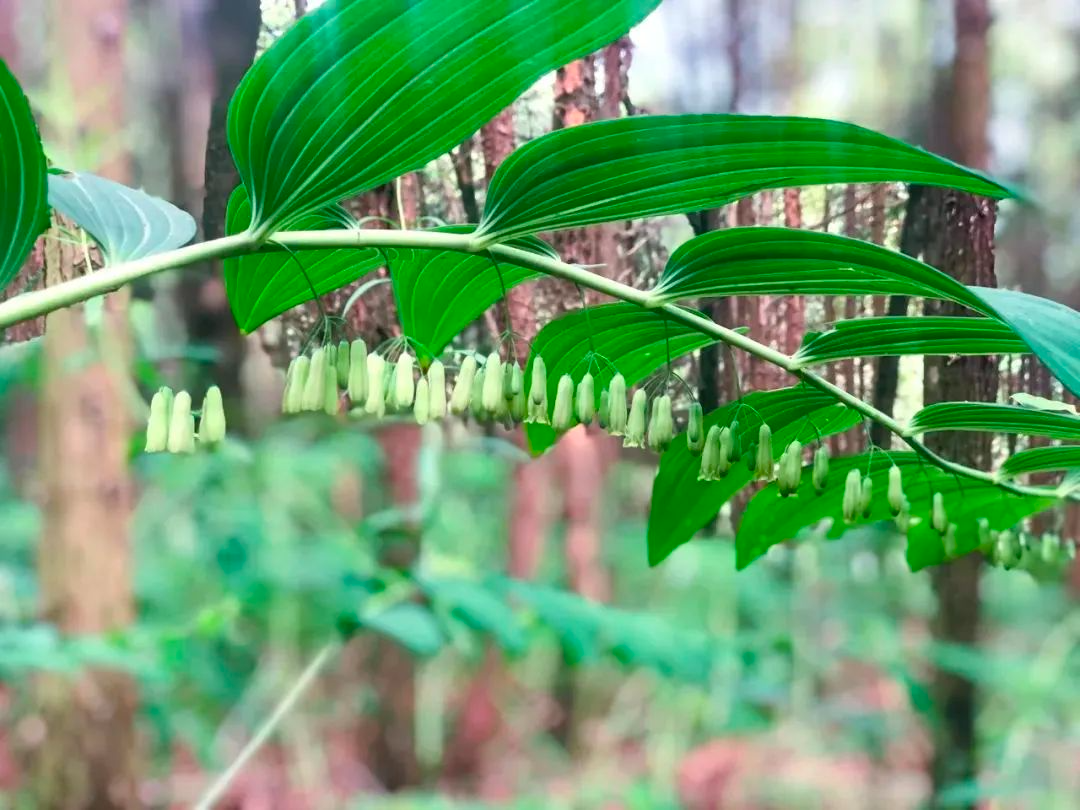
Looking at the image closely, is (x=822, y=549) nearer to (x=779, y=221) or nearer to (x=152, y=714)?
(x=779, y=221)

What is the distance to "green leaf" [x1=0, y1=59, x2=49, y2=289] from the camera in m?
0.26

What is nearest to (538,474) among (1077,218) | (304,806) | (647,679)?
(647,679)

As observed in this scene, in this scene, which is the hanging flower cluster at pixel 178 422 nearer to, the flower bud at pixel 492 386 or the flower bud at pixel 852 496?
the flower bud at pixel 492 386

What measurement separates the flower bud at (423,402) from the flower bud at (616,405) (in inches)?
3.2

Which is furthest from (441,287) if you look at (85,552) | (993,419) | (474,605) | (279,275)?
(85,552)

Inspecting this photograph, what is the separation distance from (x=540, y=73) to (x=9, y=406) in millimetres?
821

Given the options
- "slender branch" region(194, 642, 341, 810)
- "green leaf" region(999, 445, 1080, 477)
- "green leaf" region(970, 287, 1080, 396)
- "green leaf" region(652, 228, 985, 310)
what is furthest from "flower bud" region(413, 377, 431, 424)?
"slender branch" region(194, 642, 341, 810)

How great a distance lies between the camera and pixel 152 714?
38.1 inches

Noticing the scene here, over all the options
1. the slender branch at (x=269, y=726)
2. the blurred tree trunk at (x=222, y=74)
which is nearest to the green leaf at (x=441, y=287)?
the blurred tree trunk at (x=222, y=74)

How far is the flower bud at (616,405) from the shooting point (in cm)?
37

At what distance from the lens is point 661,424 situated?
376 millimetres

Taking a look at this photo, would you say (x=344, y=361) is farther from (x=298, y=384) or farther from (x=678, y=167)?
(x=678, y=167)

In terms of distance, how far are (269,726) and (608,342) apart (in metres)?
0.72

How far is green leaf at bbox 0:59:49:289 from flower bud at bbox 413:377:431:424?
5.7 inches
